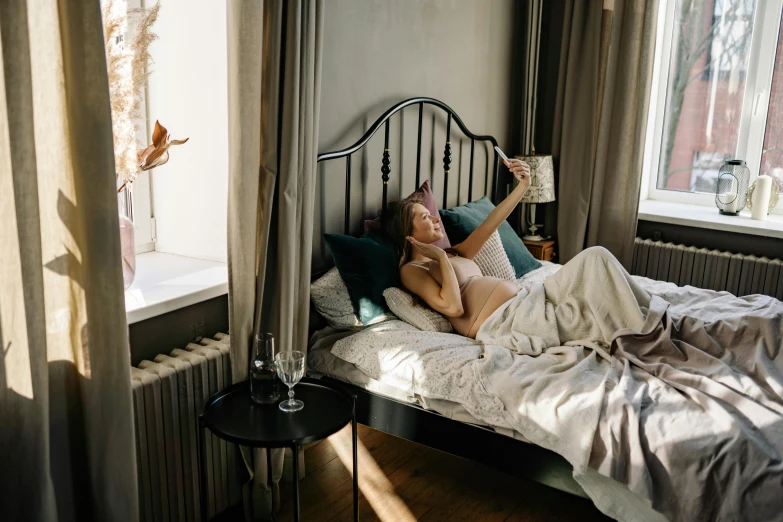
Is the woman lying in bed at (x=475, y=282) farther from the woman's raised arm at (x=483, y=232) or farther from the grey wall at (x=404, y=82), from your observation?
the grey wall at (x=404, y=82)

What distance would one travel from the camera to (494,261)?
9.71 feet

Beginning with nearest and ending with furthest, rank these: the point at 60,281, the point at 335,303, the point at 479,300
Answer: the point at 60,281 < the point at 335,303 < the point at 479,300

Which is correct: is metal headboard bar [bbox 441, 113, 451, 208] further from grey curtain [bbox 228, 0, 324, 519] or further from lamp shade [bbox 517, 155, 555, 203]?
grey curtain [bbox 228, 0, 324, 519]

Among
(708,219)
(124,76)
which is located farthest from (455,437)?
(708,219)

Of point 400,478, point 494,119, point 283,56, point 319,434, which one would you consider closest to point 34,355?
point 319,434

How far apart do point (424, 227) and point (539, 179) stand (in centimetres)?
124

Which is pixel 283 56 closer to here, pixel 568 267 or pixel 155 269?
pixel 155 269

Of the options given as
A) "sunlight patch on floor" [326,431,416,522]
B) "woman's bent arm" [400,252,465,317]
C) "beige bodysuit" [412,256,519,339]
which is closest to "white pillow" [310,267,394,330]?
"woman's bent arm" [400,252,465,317]

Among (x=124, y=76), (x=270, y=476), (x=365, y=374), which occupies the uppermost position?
(x=124, y=76)

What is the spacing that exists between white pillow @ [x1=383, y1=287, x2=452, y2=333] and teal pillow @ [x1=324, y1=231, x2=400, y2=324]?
0.03 meters

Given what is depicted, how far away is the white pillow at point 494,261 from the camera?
2.93 m

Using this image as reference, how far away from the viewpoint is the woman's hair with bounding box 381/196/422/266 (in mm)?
2645

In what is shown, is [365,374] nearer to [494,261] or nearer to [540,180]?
[494,261]

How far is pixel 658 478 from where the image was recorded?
5.69 ft
